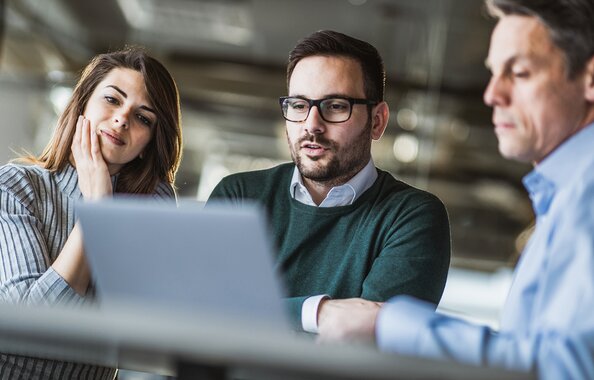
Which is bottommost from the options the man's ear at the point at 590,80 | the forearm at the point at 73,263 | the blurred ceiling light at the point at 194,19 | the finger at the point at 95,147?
the forearm at the point at 73,263

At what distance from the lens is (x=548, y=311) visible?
99 centimetres

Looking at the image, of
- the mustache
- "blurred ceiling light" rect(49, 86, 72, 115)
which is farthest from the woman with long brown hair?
"blurred ceiling light" rect(49, 86, 72, 115)

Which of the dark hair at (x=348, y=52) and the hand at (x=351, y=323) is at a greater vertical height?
the dark hair at (x=348, y=52)

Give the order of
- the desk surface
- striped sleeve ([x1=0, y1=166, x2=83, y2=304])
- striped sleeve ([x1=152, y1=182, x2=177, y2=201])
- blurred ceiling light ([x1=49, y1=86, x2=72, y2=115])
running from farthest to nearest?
blurred ceiling light ([x1=49, y1=86, x2=72, y2=115])
striped sleeve ([x1=152, y1=182, x2=177, y2=201])
striped sleeve ([x1=0, y1=166, x2=83, y2=304])
the desk surface

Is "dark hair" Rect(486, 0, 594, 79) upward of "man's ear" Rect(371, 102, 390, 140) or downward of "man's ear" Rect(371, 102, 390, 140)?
upward

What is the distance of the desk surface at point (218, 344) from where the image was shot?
790 mm

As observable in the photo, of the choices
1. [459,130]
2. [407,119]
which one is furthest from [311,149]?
[459,130]

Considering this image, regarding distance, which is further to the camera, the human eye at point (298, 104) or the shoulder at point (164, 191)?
the shoulder at point (164, 191)

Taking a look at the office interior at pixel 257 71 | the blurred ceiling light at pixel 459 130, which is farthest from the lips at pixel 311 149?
the blurred ceiling light at pixel 459 130

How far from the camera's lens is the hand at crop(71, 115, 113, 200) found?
5.83ft

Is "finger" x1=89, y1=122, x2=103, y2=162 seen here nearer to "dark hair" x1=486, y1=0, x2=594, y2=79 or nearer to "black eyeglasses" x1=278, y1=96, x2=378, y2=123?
"black eyeglasses" x1=278, y1=96, x2=378, y2=123

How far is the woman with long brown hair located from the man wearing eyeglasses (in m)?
0.22

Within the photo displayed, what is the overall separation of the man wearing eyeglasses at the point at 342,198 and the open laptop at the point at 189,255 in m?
0.68

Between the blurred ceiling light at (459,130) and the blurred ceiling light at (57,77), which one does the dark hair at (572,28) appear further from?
the blurred ceiling light at (459,130)
